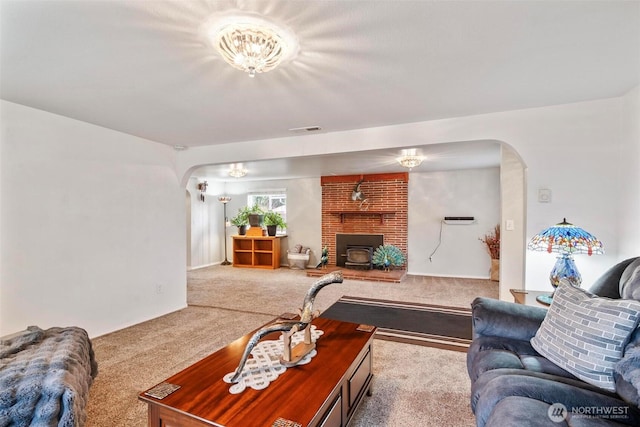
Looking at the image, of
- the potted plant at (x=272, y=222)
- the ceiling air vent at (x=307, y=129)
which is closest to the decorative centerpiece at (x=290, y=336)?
the ceiling air vent at (x=307, y=129)

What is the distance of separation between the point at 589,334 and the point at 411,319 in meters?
2.34

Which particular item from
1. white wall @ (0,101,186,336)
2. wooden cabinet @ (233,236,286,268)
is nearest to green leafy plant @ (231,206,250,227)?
wooden cabinet @ (233,236,286,268)

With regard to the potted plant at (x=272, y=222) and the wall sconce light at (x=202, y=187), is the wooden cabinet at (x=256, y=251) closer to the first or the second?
the potted plant at (x=272, y=222)

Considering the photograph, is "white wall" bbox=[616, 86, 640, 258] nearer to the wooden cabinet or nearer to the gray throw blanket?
the gray throw blanket

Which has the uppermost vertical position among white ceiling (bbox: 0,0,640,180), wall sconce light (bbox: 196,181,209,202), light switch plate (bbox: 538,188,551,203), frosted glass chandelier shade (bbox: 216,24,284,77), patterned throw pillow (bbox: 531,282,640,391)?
white ceiling (bbox: 0,0,640,180)

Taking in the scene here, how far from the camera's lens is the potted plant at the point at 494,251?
5.45 meters

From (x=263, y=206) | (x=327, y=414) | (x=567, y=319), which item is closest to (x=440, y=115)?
(x=567, y=319)

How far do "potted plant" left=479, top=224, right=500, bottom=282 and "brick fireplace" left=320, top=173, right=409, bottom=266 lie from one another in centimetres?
161

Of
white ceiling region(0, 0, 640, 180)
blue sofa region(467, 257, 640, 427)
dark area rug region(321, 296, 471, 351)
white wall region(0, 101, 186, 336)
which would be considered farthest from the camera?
dark area rug region(321, 296, 471, 351)

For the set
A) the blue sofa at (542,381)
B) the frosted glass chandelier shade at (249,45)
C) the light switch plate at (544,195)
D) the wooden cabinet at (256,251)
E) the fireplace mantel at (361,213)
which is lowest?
the wooden cabinet at (256,251)

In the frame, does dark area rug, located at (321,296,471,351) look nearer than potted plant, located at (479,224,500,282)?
Yes

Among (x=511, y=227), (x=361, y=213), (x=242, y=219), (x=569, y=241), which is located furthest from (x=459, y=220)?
(x=242, y=219)

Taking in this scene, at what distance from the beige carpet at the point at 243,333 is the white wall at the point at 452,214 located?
0.92 meters

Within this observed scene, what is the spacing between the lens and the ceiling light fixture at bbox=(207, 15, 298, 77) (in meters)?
1.38
